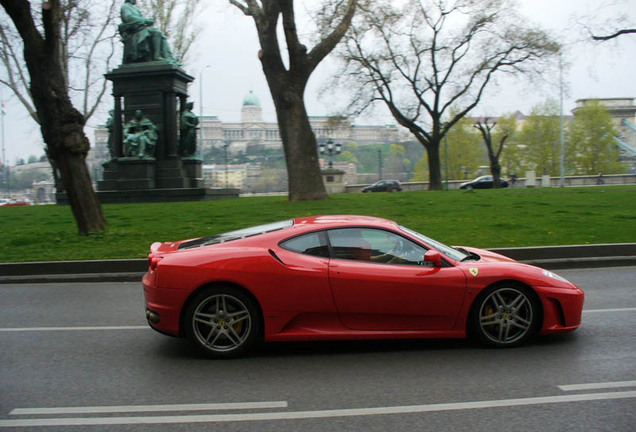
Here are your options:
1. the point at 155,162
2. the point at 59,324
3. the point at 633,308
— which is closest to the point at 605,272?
the point at 633,308

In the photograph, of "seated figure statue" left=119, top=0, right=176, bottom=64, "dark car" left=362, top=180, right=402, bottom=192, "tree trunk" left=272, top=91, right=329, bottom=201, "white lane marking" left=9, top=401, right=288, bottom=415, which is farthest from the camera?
"dark car" left=362, top=180, right=402, bottom=192

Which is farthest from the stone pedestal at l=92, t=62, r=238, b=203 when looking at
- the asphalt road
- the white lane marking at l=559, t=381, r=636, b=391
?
the white lane marking at l=559, t=381, r=636, b=391

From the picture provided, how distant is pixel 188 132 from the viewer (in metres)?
29.8

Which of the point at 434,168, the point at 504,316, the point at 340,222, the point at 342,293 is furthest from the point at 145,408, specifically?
the point at 434,168

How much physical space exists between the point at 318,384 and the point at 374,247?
4.96ft

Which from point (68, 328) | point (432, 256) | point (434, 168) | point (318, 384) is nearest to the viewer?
point (318, 384)

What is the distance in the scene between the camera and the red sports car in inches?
216

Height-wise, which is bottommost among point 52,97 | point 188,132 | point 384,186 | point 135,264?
point 135,264

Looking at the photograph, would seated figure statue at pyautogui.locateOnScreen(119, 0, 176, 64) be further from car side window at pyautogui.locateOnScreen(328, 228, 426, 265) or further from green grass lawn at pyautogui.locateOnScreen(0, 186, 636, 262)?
car side window at pyautogui.locateOnScreen(328, 228, 426, 265)

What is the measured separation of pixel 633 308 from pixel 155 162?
24103 millimetres

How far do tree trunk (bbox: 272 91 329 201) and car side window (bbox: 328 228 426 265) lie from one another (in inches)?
630

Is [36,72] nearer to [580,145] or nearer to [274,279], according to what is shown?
[274,279]

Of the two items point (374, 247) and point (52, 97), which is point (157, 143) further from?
point (374, 247)

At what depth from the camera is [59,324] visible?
23.5 ft
